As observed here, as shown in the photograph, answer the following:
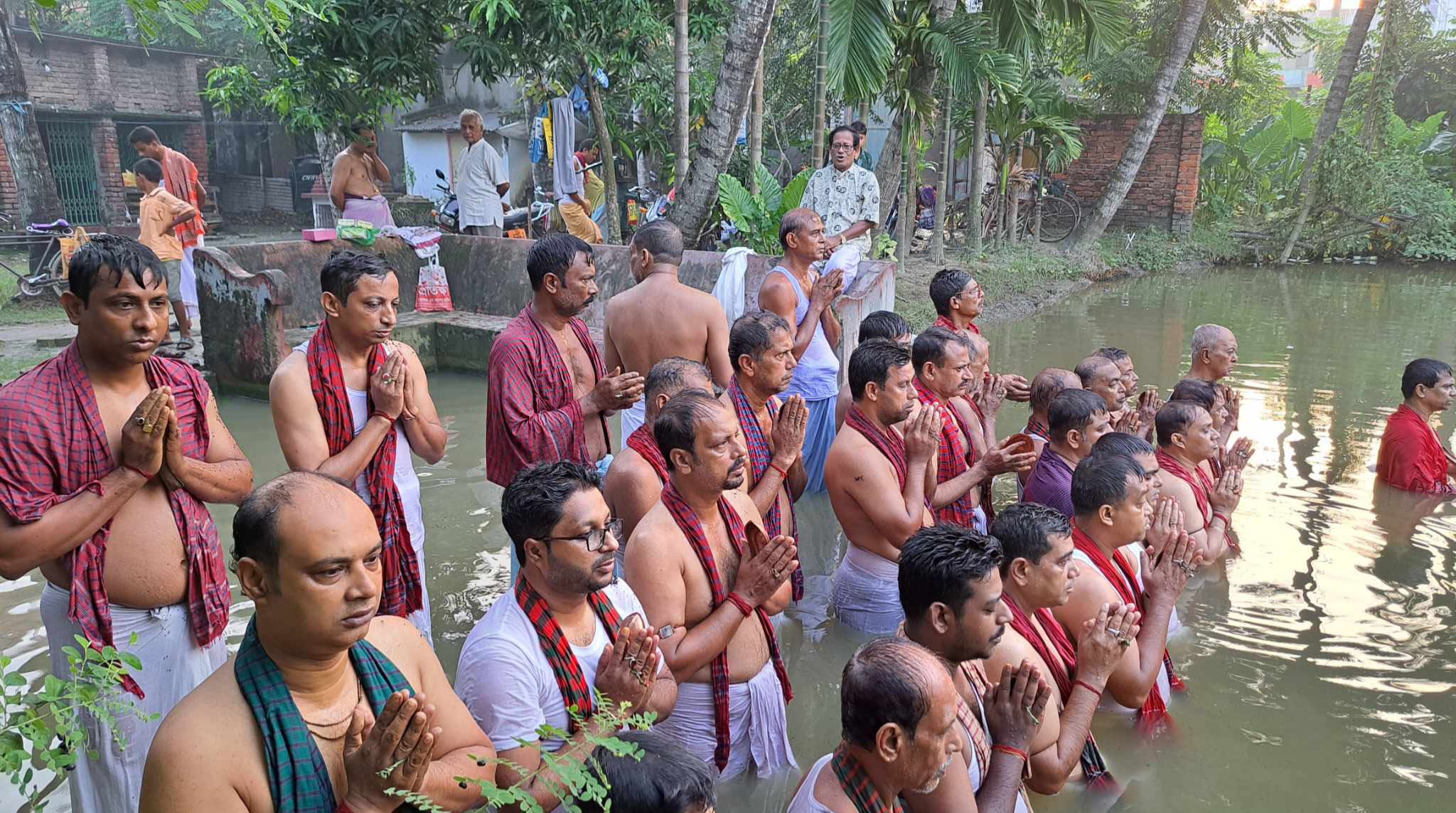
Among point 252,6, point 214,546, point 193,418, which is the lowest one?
point 214,546

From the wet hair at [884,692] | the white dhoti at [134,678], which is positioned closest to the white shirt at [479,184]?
the white dhoti at [134,678]

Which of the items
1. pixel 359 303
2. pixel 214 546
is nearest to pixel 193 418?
pixel 214 546

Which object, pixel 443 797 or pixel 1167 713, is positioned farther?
pixel 1167 713

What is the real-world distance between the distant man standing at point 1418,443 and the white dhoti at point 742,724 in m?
5.06

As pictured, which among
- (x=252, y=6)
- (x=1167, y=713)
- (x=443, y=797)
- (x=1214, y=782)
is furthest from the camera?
(x=1167, y=713)

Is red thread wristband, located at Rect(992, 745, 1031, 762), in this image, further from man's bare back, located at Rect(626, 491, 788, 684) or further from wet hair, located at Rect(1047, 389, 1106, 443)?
wet hair, located at Rect(1047, 389, 1106, 443)

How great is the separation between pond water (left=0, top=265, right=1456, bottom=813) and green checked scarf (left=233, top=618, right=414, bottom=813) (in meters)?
1.97

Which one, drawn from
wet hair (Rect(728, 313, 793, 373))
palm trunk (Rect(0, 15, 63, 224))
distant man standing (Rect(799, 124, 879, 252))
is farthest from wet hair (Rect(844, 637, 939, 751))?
palm trunk (Rect(0, 15, 63, 224))

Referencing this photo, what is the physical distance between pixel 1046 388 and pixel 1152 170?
17.8 meters

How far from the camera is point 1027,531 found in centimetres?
331

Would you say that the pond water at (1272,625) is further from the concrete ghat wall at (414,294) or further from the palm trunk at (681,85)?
the palm trunk at (681,85)

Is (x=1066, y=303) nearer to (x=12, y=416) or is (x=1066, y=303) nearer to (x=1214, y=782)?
(x=1214, y=782)

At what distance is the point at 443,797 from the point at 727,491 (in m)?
1.69

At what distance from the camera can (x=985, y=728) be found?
9.47ft
